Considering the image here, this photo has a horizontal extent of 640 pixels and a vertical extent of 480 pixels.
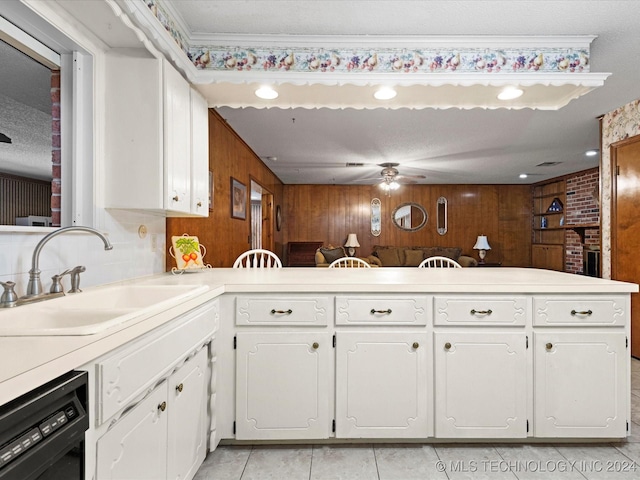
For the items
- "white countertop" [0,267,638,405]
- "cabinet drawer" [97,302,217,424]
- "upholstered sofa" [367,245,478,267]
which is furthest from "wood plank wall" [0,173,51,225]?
"upholstered sofa" [367,245,478,267]

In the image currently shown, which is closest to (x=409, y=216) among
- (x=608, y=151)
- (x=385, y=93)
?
(x=608, y=151)

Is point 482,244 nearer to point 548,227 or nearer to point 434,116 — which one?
point 548,227

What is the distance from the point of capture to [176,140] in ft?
6.22

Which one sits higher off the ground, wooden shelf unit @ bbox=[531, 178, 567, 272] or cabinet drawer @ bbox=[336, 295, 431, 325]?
wooden shelf unit @ bbox=[531, 178, 567, 272]

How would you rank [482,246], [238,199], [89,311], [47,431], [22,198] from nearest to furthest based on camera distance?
[47,431]
[89,311]
[22,198]
[238,199]
[482,246]

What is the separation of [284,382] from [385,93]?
180cm

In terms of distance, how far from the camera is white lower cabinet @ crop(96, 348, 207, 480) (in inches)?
39.5

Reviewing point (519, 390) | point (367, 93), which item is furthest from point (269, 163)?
point (519, 390)

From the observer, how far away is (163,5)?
188cm

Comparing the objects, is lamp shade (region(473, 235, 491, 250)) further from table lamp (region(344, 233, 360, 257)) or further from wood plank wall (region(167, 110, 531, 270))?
table lamp (region(344, 233, 360, 257))

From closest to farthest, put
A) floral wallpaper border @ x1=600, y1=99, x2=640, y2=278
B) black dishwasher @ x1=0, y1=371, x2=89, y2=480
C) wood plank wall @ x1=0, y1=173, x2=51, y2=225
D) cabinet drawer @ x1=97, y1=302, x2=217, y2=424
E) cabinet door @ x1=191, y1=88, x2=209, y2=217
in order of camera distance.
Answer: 1. black dishwasher @ x1=0, y1=371, x2=89, y2=480
2. cabinet drawer @ x1=97, y1=302, x2=217, y2=424
3. wood plank wall @ x1=0, y1=173, x2=51, y2=225
4. cabinet door @ x1=191, y1=88, x2=209, y2=217
5. floral wallpaper border @ x1=600, y1=99, x2=640, y2=278

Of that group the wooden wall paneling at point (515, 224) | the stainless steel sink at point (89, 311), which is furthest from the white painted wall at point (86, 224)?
the wooden wall paneling at point (515, 224)

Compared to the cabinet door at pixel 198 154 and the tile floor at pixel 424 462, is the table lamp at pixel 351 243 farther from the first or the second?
the tile floor at pixel 424 462

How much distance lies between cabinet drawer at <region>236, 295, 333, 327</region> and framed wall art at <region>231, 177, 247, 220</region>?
2287 mm
